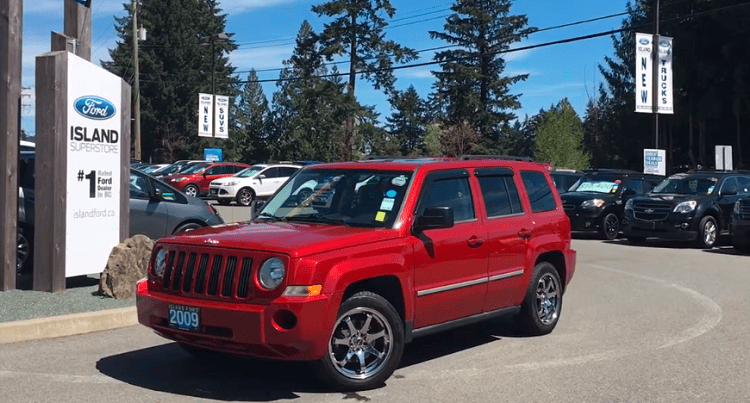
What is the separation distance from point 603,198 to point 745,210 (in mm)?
4452

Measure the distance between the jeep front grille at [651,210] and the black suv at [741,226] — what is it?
187 cm

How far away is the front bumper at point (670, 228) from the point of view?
19094 mm

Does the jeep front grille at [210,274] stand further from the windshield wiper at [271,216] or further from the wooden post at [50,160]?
the wooden post at [50,160]

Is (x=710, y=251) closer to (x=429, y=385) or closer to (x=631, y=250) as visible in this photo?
(x=631, y=250)

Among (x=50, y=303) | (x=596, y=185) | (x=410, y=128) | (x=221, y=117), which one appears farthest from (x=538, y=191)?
(x=410, y=128)

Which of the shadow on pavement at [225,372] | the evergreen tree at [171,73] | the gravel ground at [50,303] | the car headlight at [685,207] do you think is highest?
the evergreen tree at [171,73]

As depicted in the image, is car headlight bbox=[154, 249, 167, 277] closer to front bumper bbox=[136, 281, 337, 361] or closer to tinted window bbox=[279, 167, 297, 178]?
front bumper bbox=[136, 281, 337, 361]

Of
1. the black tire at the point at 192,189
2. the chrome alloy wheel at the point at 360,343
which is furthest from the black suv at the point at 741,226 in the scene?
the black tire at the point at 192,189

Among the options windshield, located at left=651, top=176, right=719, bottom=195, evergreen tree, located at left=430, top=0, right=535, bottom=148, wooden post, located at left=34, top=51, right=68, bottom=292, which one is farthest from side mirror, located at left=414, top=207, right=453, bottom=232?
evergreen tree, located at left=430, top=0, right=535, bottom=148

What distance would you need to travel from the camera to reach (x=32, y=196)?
1179 cm

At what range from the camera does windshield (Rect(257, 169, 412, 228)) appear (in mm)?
7051

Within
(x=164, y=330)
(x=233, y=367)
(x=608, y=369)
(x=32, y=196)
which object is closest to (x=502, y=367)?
(x=608, y=369)

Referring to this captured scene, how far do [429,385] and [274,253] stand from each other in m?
1.65

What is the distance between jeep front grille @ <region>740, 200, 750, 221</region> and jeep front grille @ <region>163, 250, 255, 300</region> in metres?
14.0
